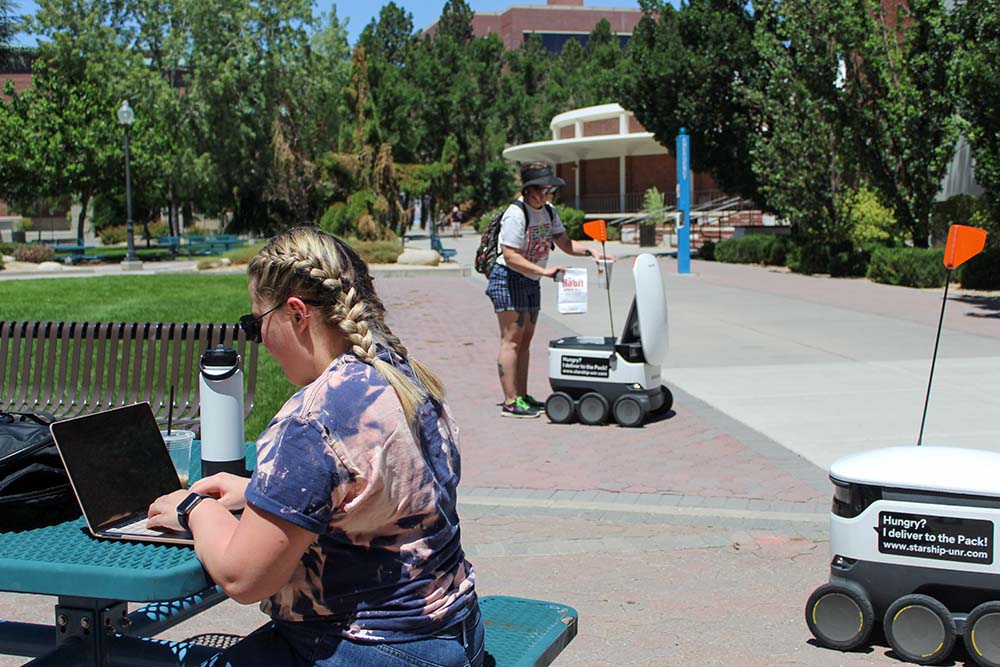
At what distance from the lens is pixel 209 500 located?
7.47 ft

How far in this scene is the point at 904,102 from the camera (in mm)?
20375

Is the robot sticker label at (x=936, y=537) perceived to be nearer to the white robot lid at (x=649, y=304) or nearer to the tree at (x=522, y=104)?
the white robot lid at (x=649, y=304)

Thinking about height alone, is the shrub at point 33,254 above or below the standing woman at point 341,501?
below

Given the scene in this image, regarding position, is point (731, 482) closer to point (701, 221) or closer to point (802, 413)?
point (802, 413)

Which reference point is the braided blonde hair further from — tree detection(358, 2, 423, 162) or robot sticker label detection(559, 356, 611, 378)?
tree detection(358, 2, 423, 162)

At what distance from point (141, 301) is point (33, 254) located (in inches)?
621

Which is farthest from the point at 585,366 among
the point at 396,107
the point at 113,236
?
the point at 396,107

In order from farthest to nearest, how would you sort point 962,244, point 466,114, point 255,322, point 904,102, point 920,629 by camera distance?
point 466,114, point 904,102, point 962,244, point 920,629, point 255,322

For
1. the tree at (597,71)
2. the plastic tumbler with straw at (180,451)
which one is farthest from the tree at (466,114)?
the plastic tumbler with straw at (180,451)

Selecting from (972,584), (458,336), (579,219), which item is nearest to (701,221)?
(579,219)

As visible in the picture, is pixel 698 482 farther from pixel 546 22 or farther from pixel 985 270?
pixel 546 22

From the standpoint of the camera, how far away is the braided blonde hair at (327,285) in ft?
7.04

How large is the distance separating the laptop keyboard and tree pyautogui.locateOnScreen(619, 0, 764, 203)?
25.8 meters

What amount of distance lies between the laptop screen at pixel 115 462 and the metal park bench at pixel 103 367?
3.38 m
